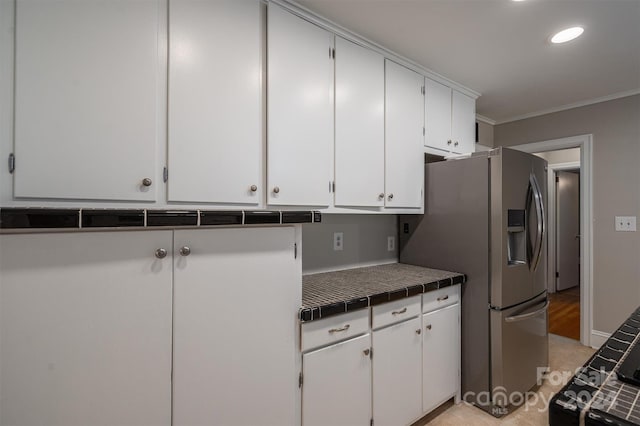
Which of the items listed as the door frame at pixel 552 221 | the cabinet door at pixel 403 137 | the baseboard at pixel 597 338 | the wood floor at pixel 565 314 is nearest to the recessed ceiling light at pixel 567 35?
the cabinet door at pixel 403 137

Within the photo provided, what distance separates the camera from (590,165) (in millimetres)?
2828

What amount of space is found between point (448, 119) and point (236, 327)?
219cm

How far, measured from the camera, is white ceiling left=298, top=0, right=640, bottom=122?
1.54 m

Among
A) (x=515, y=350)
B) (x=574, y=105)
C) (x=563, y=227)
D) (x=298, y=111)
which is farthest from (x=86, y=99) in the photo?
(x=563, y=227)

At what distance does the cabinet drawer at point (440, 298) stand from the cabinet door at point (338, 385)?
0.50 m

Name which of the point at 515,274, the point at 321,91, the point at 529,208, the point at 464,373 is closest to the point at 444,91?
the point at 529,208

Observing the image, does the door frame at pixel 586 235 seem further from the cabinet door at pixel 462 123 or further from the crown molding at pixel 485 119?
the cabinet door at pixel 462 123

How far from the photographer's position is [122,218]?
3.03 ft

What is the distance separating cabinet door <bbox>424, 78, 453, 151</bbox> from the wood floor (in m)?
2.61

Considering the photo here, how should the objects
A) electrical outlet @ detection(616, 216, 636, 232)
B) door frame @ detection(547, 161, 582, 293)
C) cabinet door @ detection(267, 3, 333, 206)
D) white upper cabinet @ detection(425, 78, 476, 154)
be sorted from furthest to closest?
door frame @ detection(547, 161, 582, 293) < electrical outlet @ detection(616, 216, 636, 232) < white upper cabinet @ detection(425, 78, 476, 154) < cabinet door @ detection(267, 3, 333, 206)

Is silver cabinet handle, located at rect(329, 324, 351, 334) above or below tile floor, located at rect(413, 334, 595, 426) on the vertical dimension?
above

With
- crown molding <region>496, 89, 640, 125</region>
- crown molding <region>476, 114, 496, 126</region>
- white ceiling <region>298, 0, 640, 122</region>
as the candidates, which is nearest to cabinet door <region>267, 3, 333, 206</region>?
white ceiling <region>298, 0, 640, 122</region>

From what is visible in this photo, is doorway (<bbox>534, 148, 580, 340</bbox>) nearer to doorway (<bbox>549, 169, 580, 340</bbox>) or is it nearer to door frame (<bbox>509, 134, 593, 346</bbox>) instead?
doorway (<bbox>549, 169, 580, 340</bbox>)

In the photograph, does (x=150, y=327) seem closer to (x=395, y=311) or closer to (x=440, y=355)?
(x=395, y=311)
